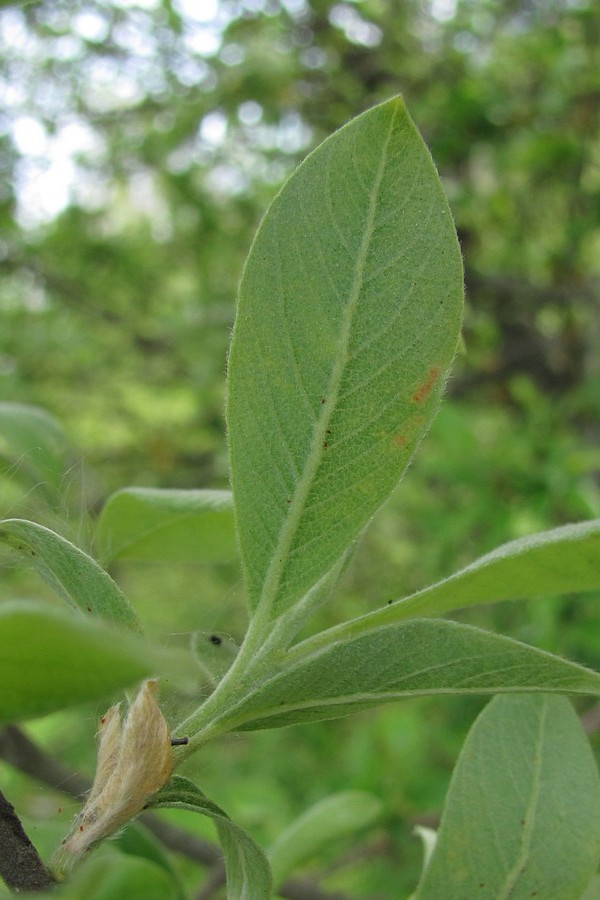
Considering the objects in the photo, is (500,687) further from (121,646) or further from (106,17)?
(106,17)

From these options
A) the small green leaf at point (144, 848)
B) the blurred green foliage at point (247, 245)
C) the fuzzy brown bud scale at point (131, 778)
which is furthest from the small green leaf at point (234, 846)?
the blurred green foliage at point (247, 245)

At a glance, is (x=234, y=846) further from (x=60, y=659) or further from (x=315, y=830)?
(x=315, y=830)

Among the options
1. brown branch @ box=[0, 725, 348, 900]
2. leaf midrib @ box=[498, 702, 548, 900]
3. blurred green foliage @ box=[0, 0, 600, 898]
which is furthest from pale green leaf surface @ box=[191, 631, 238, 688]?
blurred green foliage @ box=[0, 0, 600, 898]

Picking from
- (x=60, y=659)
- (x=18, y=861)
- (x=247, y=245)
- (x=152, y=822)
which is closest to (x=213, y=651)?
(x=18, y=861)

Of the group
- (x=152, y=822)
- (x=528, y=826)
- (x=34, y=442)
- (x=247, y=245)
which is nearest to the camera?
(x=528, y=826)

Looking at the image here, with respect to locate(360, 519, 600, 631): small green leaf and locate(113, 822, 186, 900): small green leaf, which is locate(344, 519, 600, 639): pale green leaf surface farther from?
locate(113, 822, 186, 900): small green leaf

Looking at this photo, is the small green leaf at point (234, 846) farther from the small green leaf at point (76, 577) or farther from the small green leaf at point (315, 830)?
the small green leaf at point (315, 830)

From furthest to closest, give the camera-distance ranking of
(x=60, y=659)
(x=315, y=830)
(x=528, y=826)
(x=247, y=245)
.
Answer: (x=247, y=245)
(x=315, y=830)
(x=528, y=826)
(x=60, y=659)
